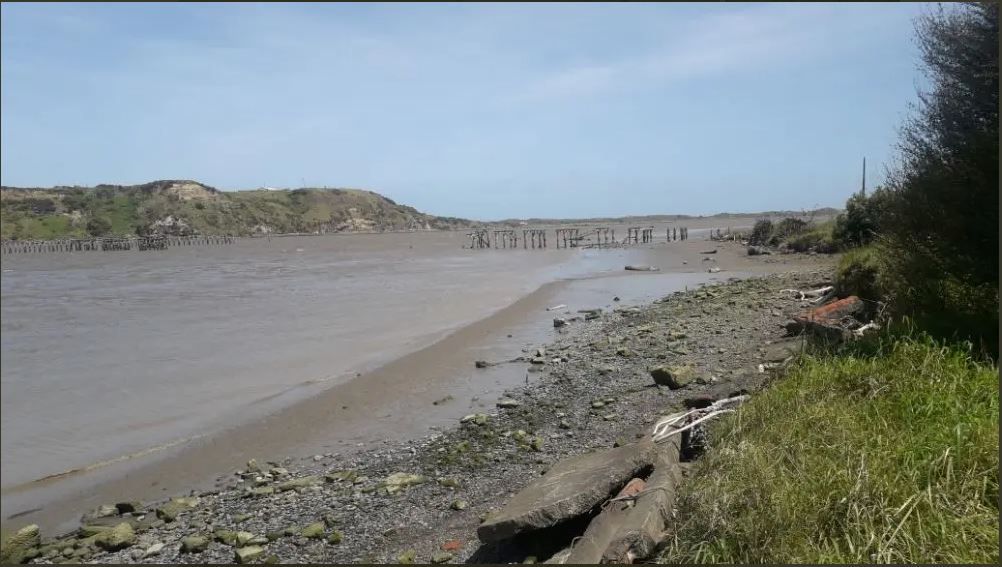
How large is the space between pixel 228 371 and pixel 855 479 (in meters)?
13.3

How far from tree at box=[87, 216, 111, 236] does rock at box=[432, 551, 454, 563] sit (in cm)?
3964

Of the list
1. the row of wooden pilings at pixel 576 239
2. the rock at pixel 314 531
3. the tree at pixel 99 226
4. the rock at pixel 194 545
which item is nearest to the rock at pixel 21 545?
the rock at pixel 194 545

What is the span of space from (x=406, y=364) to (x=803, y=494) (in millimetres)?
10889

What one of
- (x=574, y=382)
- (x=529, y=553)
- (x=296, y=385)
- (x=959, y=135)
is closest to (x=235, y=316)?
(x=296, y=385)

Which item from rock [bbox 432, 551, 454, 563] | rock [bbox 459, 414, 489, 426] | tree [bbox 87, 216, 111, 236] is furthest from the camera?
tree [bbox 87, 216, 111, 236]

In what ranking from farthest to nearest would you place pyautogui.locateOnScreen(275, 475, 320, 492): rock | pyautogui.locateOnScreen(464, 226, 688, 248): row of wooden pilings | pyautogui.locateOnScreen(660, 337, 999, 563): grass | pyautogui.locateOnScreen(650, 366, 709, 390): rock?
1. pyautogui.locateOnScreen(464, 226, 688, 248): row of wooden pilings
2. pyautogui.locateOnScreen(650, 366, 709, 390): rock
3. pyautogui.locateOnScreen(275, 475, 320, 492): rock
4. pyautogui.locateOnScreen(660, 337, 999, 563): grass

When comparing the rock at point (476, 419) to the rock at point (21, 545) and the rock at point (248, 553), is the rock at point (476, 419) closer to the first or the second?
the rock at point (248, 553)

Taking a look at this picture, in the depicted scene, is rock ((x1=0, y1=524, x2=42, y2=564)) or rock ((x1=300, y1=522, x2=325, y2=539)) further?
rock ((x1=0, y1=524, x2=42, y2=564))

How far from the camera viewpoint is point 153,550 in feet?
20.2

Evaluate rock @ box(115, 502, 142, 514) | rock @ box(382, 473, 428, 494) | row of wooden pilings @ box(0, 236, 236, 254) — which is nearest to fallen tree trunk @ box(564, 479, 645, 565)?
rock @ box(382, 473, 428, 494)

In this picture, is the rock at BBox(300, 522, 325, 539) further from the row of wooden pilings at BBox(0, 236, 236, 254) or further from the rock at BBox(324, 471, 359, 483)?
the row of wooden pilings at BBox(0, 236, 236, 254)

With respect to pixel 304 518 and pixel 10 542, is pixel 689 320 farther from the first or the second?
pixel 10 542

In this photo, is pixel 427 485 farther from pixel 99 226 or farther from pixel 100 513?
pixel 99 226

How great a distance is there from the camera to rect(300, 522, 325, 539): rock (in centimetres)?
602
